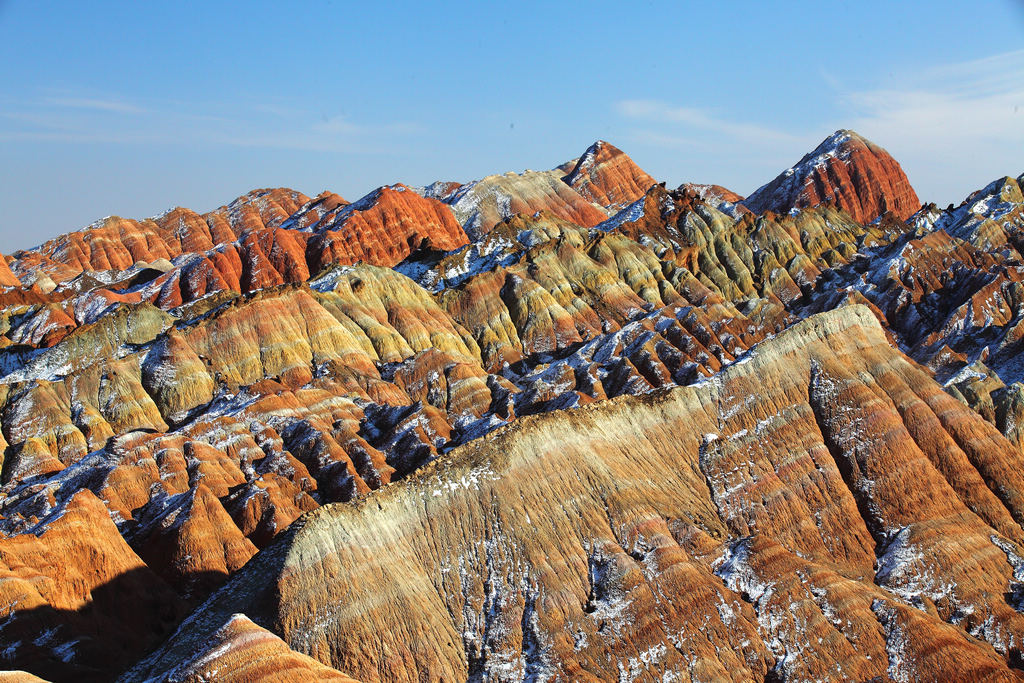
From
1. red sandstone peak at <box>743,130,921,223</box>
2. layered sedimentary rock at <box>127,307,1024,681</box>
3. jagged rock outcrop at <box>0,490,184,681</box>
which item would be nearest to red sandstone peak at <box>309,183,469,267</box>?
red sandstone peak at <box>743,130,921,223</box>

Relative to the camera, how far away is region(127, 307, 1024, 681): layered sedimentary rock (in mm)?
41562

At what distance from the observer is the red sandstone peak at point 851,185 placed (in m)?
190

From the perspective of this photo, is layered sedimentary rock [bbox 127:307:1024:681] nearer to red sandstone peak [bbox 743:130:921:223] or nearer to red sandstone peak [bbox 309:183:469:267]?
red sandstone peak [bbox 309:183:469:267]

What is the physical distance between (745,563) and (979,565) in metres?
11.7

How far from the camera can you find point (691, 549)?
1834 inches

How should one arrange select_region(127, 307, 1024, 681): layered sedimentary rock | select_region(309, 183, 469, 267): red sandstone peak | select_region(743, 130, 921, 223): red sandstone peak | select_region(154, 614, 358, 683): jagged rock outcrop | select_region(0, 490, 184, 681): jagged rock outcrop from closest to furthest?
select_region(154, 614, 358, 683): jagged rock outcrop < select_region(127, 307, 1024, 681): layered sedimentary rock < select_region(0, 490, 184, 681): jagged rock outcrop < select_region(309, 183, 469, 267): red sandstone peak < select_region(743, 130, 921, 223): red sandstone peak

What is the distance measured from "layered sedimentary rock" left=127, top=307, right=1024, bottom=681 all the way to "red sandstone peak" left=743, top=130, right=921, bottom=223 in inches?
5546

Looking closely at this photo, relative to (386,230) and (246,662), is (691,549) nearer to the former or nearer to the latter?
(246,662)

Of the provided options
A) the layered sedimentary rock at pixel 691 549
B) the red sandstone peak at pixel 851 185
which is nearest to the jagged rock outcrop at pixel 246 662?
the layered sedimentary rock at pixel 691 549

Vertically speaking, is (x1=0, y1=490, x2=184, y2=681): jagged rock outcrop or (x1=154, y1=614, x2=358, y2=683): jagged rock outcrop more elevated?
(x1=154, y1=614, x2=358, y2=683): jagged rock outcrop

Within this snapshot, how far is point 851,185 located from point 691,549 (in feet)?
535

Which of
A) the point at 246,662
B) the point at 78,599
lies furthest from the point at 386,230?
the point at 246,662

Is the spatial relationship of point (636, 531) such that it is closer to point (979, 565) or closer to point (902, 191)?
point (979, 565)

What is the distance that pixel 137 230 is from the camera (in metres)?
194
